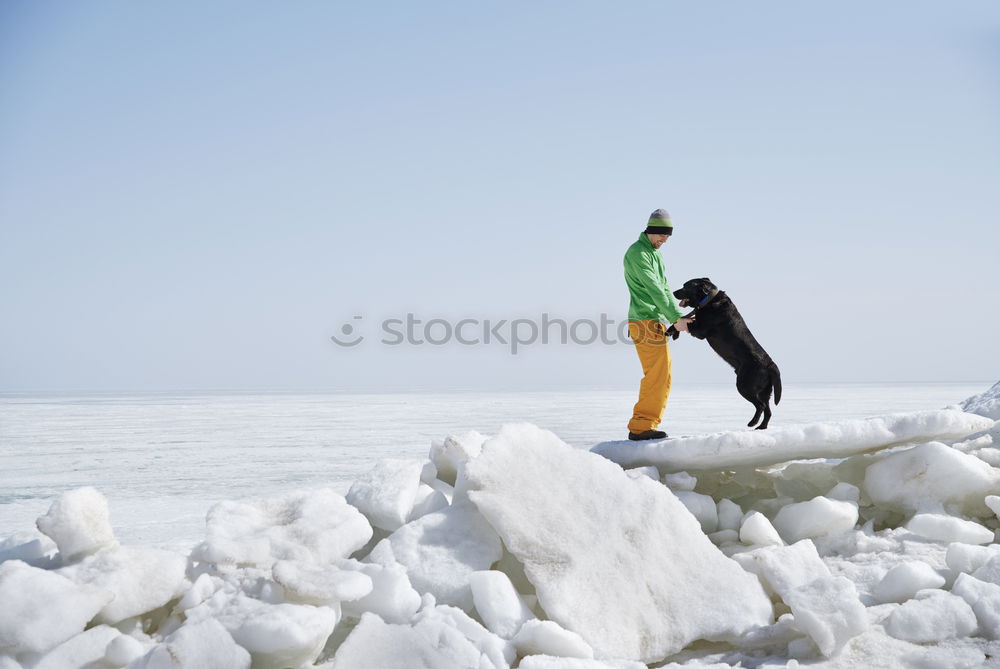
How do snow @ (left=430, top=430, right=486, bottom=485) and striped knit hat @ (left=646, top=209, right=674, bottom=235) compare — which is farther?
striped knit hat @ (left=646, top=209, right=674, bottom=235)

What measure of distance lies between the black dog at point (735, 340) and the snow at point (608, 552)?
147 centimetres

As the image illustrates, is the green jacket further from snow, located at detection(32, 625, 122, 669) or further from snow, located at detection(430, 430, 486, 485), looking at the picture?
snow, located at detection(32, 625, 122, 669)

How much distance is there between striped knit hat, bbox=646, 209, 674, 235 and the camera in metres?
4.64

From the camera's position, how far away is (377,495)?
3.36m

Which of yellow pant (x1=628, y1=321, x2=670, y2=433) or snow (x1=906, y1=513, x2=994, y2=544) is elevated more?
yellow pant (x1=628, y1=321, x2=670, y2=433)

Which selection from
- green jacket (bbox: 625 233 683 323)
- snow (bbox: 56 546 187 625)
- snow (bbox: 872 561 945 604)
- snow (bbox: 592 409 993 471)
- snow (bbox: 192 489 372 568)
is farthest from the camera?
green jacket (bbox: 625 233 683 323)

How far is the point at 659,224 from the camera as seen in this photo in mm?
4637

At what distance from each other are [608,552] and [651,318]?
190cm

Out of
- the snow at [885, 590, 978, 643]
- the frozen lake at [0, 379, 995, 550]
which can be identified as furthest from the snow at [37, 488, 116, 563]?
the snow at [885, 590, 978, 643]

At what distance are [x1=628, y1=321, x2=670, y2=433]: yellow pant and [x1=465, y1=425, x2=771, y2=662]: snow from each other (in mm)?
1138

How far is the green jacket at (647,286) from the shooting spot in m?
4.52

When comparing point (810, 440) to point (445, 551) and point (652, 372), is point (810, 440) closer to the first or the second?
point (652, 372)

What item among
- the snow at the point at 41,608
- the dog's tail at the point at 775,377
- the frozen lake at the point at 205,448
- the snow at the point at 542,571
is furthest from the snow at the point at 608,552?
the frozen lake at the point at 205,448

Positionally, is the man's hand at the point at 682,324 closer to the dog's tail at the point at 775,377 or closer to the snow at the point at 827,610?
the dog's tail at the point at 775,377
